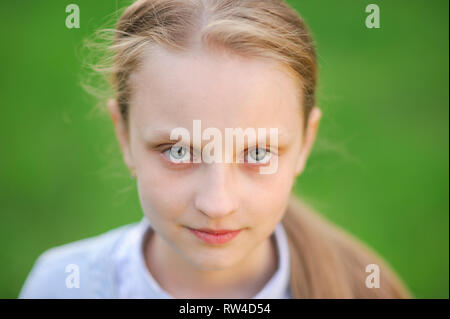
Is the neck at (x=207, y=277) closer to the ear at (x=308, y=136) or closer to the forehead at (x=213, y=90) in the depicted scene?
the ear at (x=308, y=136)

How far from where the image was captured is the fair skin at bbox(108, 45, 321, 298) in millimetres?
992

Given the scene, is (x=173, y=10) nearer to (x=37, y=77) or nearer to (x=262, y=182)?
(x=262, y=182)

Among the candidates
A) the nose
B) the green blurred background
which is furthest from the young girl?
the green blurred background

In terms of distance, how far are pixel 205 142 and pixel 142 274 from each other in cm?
52

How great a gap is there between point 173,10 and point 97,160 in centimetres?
146

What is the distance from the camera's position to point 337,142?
7.87 ft

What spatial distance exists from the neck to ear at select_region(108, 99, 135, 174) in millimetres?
302

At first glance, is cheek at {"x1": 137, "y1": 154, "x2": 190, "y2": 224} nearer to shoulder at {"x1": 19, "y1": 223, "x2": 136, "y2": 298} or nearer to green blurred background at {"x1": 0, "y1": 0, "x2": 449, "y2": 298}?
shoulder at {"x1": 19, "y1": 223, "x2": 136, "y2": 298}

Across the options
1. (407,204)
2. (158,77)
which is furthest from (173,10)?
(407,204)

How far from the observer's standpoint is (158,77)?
3.42 ft

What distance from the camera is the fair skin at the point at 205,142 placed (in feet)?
3.25

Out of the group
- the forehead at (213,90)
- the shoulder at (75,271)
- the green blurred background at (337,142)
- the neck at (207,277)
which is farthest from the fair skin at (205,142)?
the green blurred background at (337,142)
